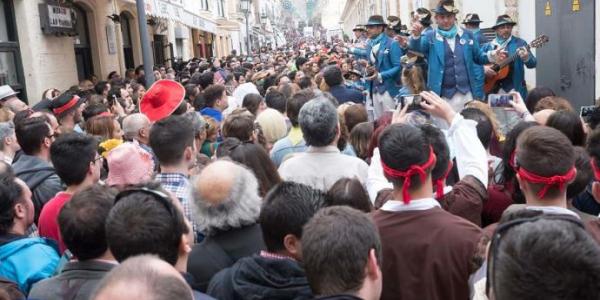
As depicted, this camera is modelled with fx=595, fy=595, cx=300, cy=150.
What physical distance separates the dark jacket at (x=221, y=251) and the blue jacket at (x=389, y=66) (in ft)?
21.8

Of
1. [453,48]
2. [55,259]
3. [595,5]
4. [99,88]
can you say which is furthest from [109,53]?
[55,259]

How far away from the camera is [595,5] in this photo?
804 centimetres

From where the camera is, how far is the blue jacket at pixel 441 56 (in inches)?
293

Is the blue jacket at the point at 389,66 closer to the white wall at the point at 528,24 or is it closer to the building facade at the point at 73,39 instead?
the white wall at the point at 528,24

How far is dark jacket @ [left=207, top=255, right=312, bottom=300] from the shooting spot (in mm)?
2104

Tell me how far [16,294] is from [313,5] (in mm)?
162625

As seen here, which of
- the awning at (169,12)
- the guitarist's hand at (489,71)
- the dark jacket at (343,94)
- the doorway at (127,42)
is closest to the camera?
the dark jacket at (343,94)

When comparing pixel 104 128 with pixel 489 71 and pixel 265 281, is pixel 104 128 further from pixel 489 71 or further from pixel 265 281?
pixel 489 71

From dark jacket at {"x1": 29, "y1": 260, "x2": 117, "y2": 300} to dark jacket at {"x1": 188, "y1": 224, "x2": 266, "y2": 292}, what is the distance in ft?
1.29

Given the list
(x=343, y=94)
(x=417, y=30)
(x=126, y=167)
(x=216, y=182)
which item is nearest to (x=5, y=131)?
(x=126, y=167)

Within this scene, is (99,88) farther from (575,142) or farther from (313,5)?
(313,5)

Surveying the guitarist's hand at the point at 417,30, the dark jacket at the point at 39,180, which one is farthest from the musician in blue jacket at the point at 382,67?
the dark jacket at the point at 39,180

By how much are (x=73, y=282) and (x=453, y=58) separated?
20.1 ft

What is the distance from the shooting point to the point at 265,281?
214cm
